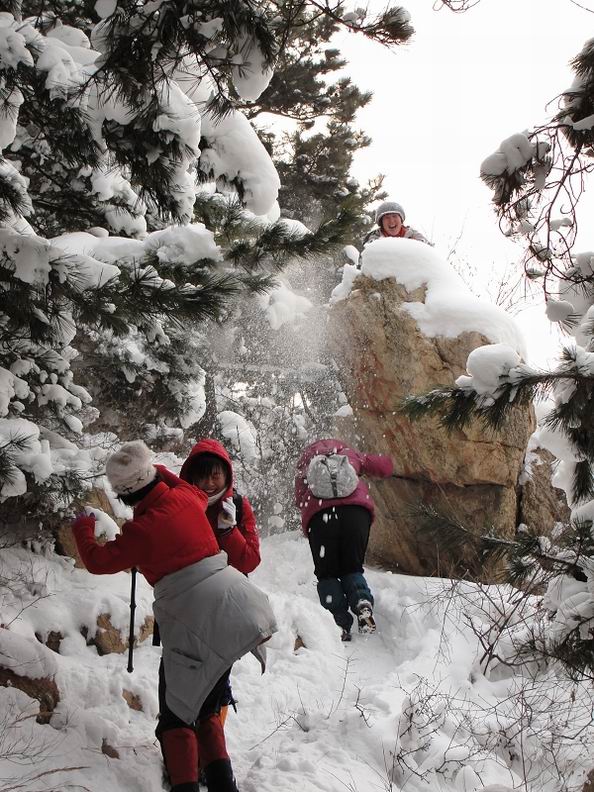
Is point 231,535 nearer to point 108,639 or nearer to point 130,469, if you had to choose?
point 130,469

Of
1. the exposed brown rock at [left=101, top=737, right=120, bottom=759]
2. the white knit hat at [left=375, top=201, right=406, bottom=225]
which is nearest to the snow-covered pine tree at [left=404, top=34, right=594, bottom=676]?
the exposed brown rock at [left=101, top=737, right=120, bottom=759]

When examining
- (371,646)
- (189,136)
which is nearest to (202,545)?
(189,136)

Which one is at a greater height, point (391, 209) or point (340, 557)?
point (391, 209)

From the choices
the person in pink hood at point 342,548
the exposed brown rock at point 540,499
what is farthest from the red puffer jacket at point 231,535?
the exposed brown rock at point 540,499

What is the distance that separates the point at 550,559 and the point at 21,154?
372 centimetres

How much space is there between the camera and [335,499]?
5344 millimetres

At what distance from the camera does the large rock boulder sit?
7.19 metres

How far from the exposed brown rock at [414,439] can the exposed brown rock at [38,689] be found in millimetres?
4525

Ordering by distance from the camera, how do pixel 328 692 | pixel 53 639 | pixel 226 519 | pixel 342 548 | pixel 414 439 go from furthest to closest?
pixel 414 439, pixel 342 548, pixel 328 692, pixel 53 639, pixel 226 519

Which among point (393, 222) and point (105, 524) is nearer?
point (105, 524)

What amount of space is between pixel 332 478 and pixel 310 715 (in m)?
1.95

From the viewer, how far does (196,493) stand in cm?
298

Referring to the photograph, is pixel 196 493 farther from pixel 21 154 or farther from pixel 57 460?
pixel 21 154

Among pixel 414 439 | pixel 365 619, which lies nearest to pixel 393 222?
pixel 414 439
